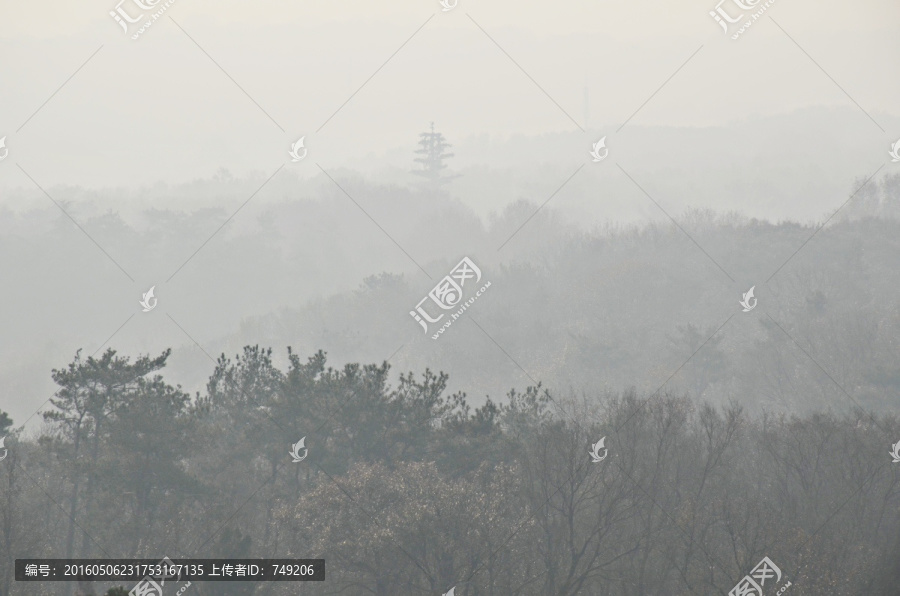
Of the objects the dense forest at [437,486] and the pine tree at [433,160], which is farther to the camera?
the pine tree at [433,160]

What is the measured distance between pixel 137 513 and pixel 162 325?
81104 millimetres

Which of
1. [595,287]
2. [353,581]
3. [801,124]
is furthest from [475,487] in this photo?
[801,124]

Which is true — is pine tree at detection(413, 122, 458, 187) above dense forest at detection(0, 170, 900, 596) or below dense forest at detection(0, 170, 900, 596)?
above

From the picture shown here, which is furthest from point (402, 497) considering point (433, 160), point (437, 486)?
point (433, 160)

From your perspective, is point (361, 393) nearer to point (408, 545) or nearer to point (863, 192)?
point (408, 545)

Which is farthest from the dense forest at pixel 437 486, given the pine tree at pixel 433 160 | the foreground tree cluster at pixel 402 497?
the pine tree at pixel 433 160

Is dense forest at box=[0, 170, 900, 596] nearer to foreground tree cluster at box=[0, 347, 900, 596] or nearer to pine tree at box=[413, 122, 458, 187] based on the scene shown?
foreground tree cluster at box=[0, 347, 900, 596]

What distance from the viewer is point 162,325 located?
325 feet

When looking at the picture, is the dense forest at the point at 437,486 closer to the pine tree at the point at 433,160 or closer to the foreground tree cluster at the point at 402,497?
the foreground tree cluster at the point at 402,497

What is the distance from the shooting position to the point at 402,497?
22094 millimetres

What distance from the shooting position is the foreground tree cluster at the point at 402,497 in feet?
69.6

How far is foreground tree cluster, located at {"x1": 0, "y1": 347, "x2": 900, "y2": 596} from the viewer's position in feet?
69.6

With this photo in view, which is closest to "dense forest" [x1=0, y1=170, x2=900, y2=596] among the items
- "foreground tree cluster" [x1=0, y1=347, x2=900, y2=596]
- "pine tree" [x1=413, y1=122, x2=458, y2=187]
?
"foreground tree cluster" [x1=0, y1=347, x2=900, y2=596]

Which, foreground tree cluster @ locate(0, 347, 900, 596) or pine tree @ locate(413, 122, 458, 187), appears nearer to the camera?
foreground tree cluster @ locate(0, 347, 900, 596)
